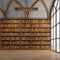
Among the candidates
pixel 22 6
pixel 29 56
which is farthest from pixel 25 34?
pixel 29 56

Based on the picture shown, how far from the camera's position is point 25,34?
83.2 ft

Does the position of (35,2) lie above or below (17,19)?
above

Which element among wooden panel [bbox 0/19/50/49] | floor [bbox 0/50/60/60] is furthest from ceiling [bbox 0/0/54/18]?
floor [bbox 0/50/60/60]

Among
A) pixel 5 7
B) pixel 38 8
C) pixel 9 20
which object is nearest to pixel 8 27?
pixel 9 20

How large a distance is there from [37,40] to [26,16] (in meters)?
3.13

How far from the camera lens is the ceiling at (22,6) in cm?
2561

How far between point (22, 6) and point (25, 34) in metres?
3.36

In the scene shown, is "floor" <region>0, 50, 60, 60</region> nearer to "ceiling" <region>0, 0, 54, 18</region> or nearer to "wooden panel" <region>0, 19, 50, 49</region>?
"wooden panel" <region>0, 19, 50, 49</region>

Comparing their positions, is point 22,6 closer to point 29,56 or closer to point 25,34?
point 25,34

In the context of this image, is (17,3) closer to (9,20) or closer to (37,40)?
(9,20)

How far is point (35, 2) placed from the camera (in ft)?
84.4

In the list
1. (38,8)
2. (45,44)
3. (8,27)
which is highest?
(38,8)

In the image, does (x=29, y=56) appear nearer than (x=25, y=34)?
Yes

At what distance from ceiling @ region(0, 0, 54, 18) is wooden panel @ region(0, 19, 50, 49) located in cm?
78
